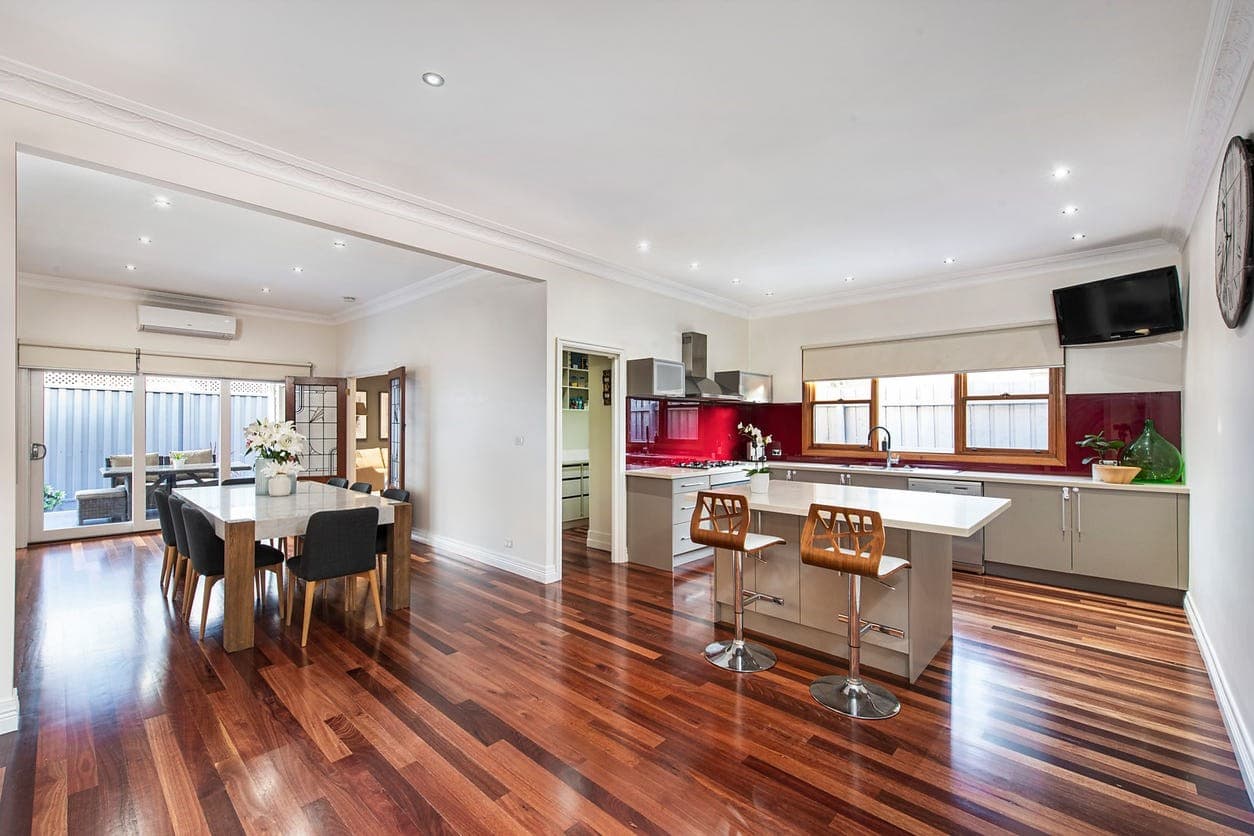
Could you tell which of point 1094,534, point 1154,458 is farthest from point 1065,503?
point 1154,458

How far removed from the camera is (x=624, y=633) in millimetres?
3504

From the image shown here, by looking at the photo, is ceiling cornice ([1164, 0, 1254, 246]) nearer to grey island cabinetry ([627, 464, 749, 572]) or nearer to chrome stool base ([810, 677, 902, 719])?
chrome stool base ([810, 677, 902, 719])

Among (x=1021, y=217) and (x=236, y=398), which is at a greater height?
(x=1021, y=217)

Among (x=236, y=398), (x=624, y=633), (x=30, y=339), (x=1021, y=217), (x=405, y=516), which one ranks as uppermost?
(x=1021, y=217)

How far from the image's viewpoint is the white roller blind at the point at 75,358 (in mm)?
5773

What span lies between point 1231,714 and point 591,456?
15.7 feet

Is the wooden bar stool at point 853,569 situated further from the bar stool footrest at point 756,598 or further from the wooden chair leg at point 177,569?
the wooden chair leg at point 177,569

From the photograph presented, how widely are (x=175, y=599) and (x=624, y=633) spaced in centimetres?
345

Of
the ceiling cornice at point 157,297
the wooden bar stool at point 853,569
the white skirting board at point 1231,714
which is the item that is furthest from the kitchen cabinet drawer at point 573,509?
the white skirting board at point 1231,714

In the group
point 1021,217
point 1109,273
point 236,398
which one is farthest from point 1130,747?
point 236,398

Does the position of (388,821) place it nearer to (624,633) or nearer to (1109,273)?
(624,633)

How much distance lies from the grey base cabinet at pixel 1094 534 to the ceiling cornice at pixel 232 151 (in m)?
4.41

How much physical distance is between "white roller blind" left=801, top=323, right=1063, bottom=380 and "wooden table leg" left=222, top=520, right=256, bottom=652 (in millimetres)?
5591

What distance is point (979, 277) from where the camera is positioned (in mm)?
5273
